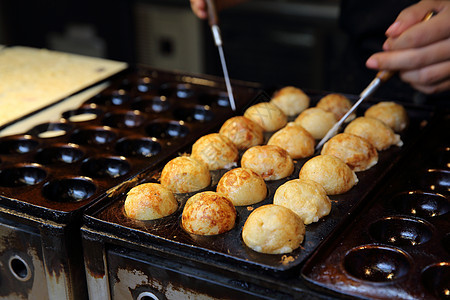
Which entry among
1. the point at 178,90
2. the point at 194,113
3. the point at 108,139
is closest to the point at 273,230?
the point at 108,139

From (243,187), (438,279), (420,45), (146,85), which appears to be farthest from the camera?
(146,85)

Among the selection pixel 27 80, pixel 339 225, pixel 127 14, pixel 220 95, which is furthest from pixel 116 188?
pixel 127 14

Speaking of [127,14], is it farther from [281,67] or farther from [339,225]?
[339,225]

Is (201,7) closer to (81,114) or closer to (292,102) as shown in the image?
(292,102)

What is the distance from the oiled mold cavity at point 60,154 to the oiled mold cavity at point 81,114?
0.34 meters

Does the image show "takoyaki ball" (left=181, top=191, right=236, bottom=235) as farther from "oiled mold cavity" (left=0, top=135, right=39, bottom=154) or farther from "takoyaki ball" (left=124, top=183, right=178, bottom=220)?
"oiled mold cavity" (left=0, top=135, right=39, bottom=154)

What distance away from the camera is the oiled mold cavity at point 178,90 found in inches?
104

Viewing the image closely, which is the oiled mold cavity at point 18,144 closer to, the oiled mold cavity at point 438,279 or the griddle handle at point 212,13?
the griddle handle at point 212,13

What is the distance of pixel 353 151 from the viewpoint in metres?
1.85

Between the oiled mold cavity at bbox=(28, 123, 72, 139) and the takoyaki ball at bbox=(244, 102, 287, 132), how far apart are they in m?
0.77

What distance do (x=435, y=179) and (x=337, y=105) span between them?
0.59m

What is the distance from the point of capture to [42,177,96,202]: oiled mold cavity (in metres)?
1.79

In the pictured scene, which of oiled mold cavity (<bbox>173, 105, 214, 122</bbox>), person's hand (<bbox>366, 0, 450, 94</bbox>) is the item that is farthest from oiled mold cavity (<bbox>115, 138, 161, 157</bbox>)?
person's hand (<bbox>366, 0, 450, 94</bbox>)

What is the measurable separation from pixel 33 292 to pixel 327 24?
10.5 feet
